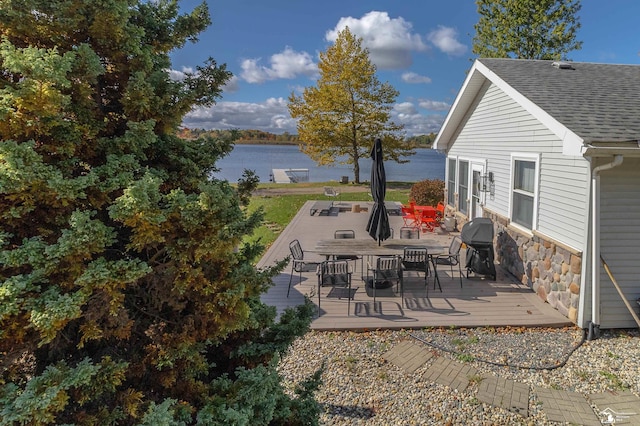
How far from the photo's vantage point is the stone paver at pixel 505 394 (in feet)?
12.9

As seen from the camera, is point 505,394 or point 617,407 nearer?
point 617,407

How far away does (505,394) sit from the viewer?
4.13 m

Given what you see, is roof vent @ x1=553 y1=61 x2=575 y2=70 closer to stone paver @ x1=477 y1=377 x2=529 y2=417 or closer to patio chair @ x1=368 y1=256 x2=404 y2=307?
patio chair @ x1=368 y1=256 x2=404 y2=307

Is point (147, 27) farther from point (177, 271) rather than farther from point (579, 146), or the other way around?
point (579, 146)

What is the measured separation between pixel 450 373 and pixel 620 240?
145 inches

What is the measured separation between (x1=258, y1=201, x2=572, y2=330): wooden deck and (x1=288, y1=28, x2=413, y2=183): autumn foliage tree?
19.6 meters

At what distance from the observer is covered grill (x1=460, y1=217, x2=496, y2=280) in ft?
25.5

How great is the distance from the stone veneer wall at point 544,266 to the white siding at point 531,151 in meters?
0.27

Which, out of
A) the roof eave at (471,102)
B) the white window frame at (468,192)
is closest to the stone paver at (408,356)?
the roof eave at (471,102)

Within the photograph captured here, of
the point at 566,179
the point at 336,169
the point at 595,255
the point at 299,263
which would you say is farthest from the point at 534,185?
the point at 336,169

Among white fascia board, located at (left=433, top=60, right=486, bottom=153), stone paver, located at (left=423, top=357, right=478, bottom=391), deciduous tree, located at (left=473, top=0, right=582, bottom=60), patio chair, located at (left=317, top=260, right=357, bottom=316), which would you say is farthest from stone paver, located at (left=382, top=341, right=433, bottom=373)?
deciduous tree, located at (left=473, top=0, right=582, bottom=60)

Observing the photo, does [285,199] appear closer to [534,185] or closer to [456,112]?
[456,112]

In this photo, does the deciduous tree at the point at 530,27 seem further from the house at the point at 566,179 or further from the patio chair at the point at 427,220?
the patio chair at the point at 427,220

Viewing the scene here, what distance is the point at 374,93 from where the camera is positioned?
26656 mm
